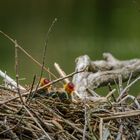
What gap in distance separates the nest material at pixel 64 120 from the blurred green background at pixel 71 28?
13.7 ft

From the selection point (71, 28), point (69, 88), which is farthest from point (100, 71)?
Result: point (71, 28)

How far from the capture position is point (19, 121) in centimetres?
137

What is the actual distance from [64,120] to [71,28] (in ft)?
25.4

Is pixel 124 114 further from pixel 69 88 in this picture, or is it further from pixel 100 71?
pixel 100 71

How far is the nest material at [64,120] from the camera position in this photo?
138 centimetres

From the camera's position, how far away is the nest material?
1385 mm

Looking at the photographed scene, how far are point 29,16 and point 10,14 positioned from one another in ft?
0.85

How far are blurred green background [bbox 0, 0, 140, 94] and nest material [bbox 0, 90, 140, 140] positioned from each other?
4176mm

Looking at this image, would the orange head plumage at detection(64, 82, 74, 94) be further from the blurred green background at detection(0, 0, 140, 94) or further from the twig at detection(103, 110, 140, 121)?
the blurred green background at detection(0, 0, 140, 94)

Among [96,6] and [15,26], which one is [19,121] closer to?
[15,26]

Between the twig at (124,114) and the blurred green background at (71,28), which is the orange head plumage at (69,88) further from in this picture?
the blurred green background at (71,28)

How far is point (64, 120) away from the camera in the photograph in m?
1.44

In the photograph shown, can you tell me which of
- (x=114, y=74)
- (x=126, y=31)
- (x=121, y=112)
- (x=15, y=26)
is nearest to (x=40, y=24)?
(x=15, y=26)

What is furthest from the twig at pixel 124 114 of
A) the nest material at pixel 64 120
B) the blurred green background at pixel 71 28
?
the blurred green background at pixel 71 28
